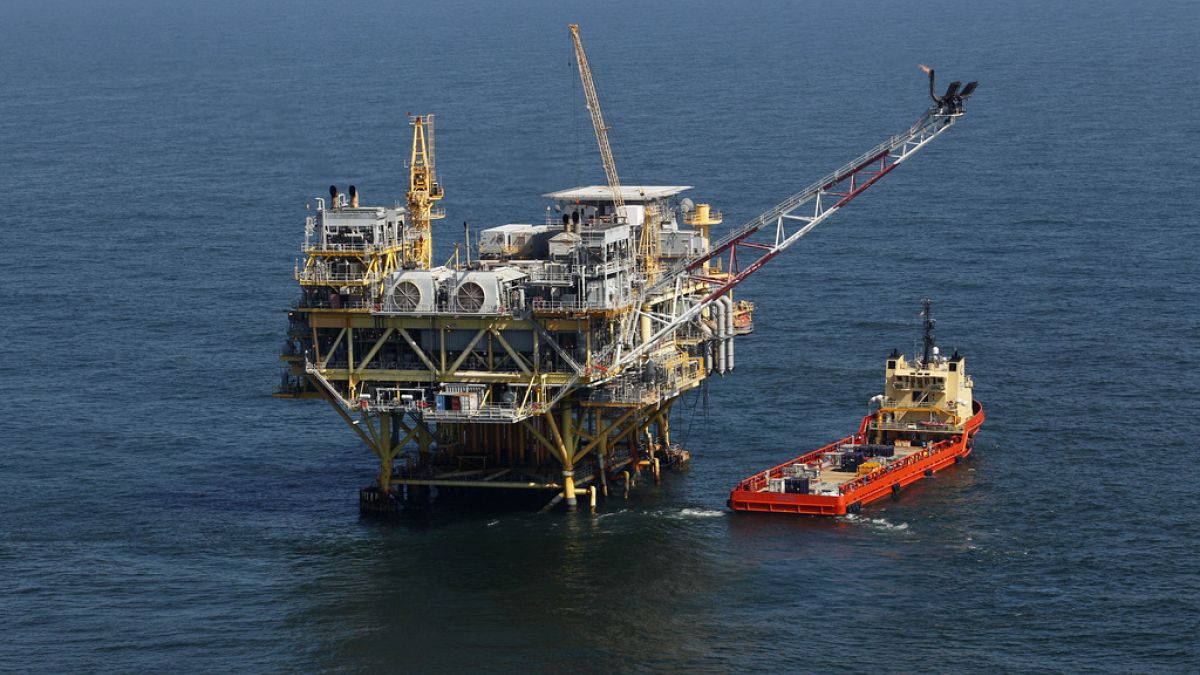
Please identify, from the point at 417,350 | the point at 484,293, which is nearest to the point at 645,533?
the point at 484,293

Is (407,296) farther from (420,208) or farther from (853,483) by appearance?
(853,483)

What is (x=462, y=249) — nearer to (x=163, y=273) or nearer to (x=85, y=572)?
(x=163, y=273)

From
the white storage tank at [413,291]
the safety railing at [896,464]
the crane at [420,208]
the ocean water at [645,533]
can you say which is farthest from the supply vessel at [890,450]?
the crane at [420,208]

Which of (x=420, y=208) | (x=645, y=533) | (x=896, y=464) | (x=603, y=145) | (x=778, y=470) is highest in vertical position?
(x=603, y=145)

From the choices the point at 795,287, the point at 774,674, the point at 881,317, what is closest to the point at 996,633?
the point at 774,674

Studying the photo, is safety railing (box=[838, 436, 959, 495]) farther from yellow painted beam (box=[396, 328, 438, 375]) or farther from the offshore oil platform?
yellow painted beam (box=[396, 328, 438, 375])

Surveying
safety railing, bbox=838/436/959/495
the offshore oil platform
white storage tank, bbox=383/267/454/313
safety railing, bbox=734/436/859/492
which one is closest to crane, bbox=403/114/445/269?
the offshore oil platform

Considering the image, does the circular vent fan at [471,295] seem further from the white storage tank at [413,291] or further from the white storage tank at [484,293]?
the white storage tank at [413,291]
